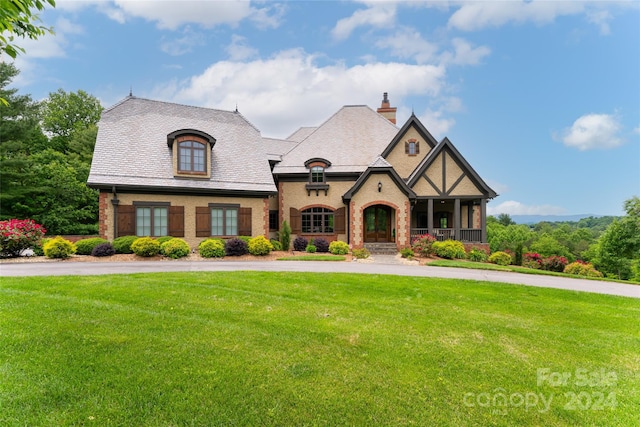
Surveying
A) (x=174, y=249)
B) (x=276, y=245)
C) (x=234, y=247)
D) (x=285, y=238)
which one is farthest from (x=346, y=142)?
(x=174, y=249)

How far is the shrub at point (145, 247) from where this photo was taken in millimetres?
14687

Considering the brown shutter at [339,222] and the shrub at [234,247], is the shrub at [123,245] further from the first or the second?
the brown shutter at [339,222]

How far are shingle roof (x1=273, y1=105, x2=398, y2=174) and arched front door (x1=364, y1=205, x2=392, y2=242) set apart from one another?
3.16 metres

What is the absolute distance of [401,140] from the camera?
22969 mm

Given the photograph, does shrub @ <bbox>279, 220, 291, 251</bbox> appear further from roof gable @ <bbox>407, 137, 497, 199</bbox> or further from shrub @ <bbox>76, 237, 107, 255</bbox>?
shrub @ <bbox>76, 237, 107, 255</bbox>

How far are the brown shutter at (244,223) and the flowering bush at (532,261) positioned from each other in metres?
16.7

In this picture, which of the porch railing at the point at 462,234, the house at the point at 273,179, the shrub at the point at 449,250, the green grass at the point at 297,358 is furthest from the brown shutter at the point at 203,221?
the shrub at the point at 449,250

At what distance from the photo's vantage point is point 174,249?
15141 mm

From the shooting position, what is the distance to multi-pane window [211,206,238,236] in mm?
18844

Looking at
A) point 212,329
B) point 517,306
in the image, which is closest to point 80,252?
point 212,329

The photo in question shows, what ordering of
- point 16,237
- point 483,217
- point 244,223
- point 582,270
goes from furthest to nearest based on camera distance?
1. point 483,217
2. point 244,223
3. point 582,270
4. point 16,237

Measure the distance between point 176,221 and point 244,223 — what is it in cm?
391

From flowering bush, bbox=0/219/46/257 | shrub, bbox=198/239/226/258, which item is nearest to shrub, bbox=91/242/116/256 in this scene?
flowering bush, bbox=0/219/46/257

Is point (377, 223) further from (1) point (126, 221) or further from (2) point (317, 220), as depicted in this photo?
(1) point (126, 221)
